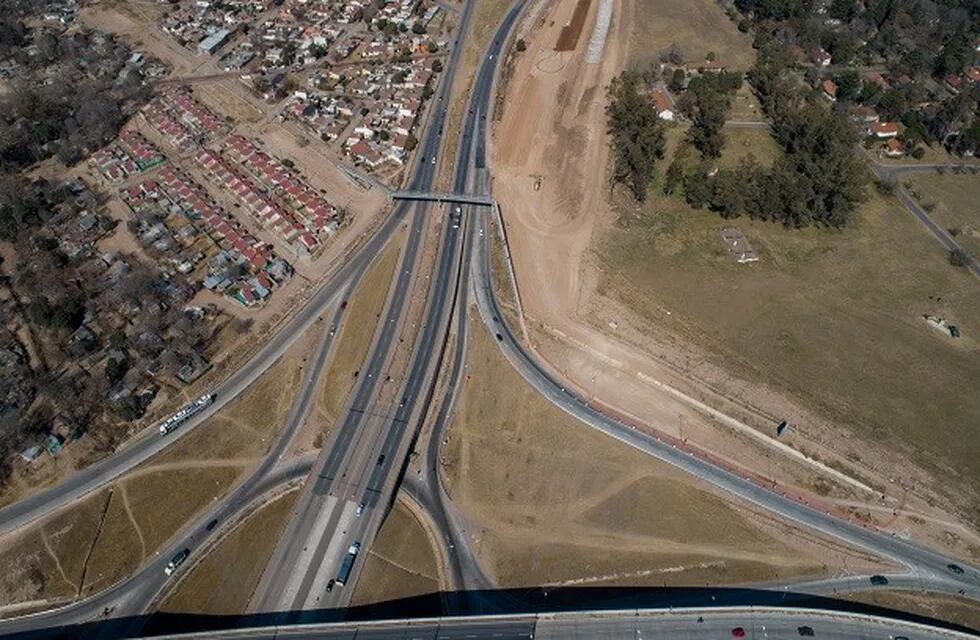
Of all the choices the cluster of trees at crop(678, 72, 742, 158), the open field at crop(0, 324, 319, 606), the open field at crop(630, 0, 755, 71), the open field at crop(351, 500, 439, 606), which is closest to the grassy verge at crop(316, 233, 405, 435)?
the open field at crop(0, 324, 319, 606)

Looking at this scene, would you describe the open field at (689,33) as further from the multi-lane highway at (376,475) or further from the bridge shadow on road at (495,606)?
the bridge shadow on road at (495,606)

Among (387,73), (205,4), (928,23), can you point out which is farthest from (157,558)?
(928,23)

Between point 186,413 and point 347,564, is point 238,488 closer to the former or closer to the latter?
point 186,413

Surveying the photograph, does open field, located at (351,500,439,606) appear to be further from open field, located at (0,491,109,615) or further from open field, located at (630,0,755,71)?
open field, located at (630,0,755,71)

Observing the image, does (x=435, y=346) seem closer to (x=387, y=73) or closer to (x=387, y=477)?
(x=387, y=477)

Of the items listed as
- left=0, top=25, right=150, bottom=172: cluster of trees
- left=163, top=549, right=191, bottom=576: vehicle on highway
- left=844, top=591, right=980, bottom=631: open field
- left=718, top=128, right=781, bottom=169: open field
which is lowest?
left=844, top=591, right=980, bottom=631: open field

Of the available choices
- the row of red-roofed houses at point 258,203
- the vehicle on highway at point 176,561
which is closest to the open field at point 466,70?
the row of red-roofed houses at point 258,203

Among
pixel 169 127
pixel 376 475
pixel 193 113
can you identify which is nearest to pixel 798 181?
pixel 376 475
